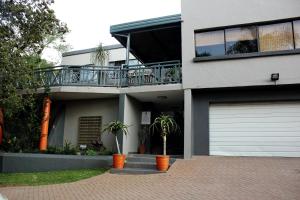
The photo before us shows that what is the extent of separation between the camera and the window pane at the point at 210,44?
11.8m

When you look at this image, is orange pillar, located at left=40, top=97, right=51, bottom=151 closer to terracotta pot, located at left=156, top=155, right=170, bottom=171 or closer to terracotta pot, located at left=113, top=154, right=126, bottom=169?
terracotta pot, located at left=113, top=154, right=126, bottom=169

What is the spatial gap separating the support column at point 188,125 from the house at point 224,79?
0.12 ft

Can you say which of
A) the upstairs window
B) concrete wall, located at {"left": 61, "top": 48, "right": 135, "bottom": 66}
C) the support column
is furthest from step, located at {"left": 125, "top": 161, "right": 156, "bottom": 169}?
concrete wall, located at {"left": 61, "top": 48, "right": 135, "bottom": 66}

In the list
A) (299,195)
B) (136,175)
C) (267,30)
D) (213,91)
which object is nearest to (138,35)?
(213,91)

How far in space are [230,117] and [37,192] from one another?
7.54 m

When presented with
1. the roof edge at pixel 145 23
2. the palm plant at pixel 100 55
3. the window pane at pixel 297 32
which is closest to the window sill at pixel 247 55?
the window pane at pixel 297 32

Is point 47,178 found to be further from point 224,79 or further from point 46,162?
point 224,79

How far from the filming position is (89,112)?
575 inches

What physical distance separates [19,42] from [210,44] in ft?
23.6

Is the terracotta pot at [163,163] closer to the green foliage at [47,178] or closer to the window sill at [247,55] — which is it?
the green foliage at [47,178]

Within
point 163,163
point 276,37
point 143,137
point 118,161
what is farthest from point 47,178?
point 276,37

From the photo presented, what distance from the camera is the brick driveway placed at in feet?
22.9

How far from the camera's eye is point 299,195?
659 centimetres

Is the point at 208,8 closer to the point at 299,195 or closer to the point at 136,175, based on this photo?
the point at 136,175
